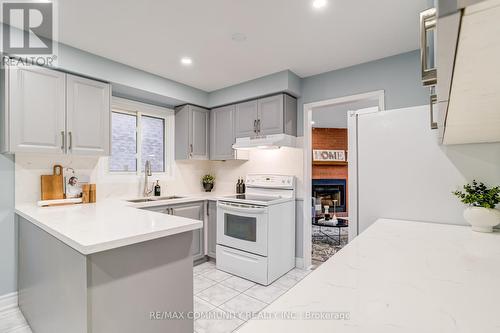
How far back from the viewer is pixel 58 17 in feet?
6.40

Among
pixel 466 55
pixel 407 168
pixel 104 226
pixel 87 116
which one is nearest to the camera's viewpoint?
pixel 466 55

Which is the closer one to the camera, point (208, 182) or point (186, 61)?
point (186, 61)

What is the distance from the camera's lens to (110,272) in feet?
4.21

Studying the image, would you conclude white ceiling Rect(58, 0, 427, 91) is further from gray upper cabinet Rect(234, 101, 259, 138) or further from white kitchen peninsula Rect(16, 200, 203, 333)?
white kitchen peninsula Rect(16, 200, 203, 333)

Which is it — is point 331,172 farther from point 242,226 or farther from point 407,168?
point 407,168

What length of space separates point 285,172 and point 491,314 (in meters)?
2.88

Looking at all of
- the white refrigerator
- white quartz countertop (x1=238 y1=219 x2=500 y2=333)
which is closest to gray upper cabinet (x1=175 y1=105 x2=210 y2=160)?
the white refrigerator

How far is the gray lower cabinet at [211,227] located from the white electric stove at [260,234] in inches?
7.4

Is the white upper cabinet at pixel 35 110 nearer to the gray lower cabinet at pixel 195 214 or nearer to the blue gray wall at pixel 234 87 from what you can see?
the blue gray wall at pixel 234 87

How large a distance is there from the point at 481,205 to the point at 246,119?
8.66ft

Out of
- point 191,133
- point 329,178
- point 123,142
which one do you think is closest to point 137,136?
point 123,142

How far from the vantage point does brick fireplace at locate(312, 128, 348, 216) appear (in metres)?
6.72

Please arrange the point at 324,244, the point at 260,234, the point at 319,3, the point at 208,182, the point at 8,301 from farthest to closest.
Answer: the point at 324,244 → the point at 208,182 → the point at 260,234 → the point at 8,301 → the point at 319,3

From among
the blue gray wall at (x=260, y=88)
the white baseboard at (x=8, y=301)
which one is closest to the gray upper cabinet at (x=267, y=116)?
the blue gray wall at (x=260, y=88)
